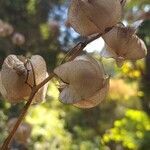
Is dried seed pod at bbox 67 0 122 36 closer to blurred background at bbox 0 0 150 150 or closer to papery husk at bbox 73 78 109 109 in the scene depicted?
papery husk at bbox 73 78 109 109

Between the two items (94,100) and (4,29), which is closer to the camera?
(94,100)

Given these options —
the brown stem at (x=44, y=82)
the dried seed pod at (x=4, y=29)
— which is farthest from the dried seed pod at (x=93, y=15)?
the dried seed pod at (x=4, y=29)

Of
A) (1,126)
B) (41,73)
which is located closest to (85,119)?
(1,126)

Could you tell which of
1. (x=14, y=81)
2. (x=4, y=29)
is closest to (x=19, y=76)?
(x=14, y=81)

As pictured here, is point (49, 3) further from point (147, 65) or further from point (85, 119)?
point (85, 119)

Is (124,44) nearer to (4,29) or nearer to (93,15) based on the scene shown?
(93,15)

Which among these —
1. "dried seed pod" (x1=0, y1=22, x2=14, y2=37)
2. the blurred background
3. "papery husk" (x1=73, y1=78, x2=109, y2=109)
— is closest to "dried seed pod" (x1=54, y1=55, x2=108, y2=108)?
"papery husk" (x1=73, y1=78, x2=109, y2=109)
